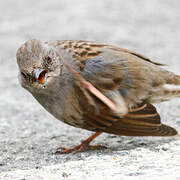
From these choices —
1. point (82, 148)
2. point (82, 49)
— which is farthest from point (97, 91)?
point (82, 148)

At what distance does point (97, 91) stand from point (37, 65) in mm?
793

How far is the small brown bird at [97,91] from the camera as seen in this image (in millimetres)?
5531

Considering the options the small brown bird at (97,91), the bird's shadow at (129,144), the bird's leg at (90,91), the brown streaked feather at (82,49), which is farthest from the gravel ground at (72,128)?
the brown streaked feather at (82,49)

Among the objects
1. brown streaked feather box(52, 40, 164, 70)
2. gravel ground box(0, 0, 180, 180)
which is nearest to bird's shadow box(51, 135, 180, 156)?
gravel ground box(0, 0, 180, 180)

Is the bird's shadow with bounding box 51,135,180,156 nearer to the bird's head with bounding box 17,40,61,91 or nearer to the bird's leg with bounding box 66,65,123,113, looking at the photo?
the bird's leg with bounding box 66,65,123,113

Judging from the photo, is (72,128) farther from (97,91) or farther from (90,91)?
(97,91)

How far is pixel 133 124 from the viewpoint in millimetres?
5656

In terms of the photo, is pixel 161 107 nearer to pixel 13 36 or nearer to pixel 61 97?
pixel 61 97

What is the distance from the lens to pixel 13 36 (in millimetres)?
12000

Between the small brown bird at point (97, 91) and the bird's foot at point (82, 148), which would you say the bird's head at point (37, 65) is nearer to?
the small brown bird at point (97, 91)

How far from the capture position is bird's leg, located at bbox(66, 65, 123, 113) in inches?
212

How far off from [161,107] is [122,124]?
7.74 feet

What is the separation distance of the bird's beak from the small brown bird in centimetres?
7

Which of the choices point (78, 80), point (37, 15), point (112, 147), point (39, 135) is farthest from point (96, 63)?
point (37, 15)
